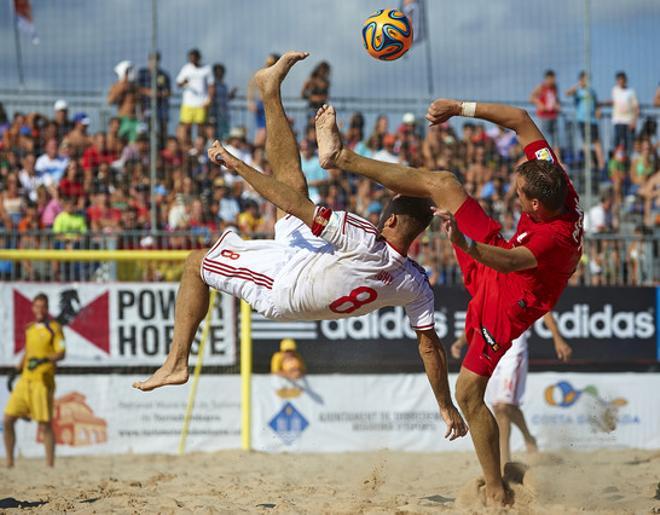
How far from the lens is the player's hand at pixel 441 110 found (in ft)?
21.8

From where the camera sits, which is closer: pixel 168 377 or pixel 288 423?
pixel 168 377

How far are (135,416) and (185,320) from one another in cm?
499

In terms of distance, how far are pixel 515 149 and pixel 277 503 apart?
7.85 m

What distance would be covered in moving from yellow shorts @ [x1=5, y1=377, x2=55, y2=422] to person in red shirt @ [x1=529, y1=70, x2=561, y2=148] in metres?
7.02

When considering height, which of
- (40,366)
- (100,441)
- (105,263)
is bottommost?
(100,441)

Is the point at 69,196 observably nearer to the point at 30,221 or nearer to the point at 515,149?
the point at 30,221

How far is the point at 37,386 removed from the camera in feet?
35.2

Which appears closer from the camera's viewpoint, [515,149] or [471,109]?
[471,109]

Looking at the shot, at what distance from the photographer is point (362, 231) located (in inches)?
236

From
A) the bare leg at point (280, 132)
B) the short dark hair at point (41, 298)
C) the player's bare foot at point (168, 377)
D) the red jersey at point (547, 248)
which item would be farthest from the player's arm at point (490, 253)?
the short dark hair at point (41, 298)

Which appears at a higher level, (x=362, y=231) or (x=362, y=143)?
(x=362, y=143)

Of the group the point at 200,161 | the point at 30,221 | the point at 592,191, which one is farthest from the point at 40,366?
the point at 592,191

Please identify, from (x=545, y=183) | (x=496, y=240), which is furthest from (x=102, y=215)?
(x=545, y=183)

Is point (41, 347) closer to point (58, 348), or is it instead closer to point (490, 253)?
point (58, 348)
